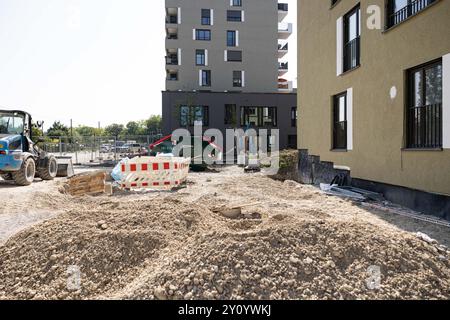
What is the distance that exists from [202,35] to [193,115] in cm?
1036

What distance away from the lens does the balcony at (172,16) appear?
3816 cm

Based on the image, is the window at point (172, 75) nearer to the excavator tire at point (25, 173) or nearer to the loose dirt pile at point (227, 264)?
the excavator tire at point (25, 173)

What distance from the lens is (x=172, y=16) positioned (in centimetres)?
3931

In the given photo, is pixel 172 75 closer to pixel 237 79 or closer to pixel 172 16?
pixel 172 16

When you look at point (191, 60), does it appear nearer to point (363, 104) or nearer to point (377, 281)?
point (363, 104)

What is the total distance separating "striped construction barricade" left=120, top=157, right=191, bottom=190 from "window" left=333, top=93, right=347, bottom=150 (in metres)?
5.71

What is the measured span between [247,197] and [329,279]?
5805mm

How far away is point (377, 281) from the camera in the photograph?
3359mm

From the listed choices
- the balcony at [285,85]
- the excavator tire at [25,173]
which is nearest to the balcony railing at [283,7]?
the balcony at [285,85]

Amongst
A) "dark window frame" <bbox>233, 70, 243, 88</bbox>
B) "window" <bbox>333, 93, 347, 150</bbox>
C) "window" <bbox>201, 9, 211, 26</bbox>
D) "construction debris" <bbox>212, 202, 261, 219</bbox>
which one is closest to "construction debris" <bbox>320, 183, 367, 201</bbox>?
"window" <bbox>333, 93, 347, 150</bbox>

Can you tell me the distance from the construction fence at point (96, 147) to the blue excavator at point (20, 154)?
13.6m

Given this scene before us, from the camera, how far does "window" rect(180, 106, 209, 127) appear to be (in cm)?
3406

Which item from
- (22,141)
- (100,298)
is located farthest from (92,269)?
(22,141)
